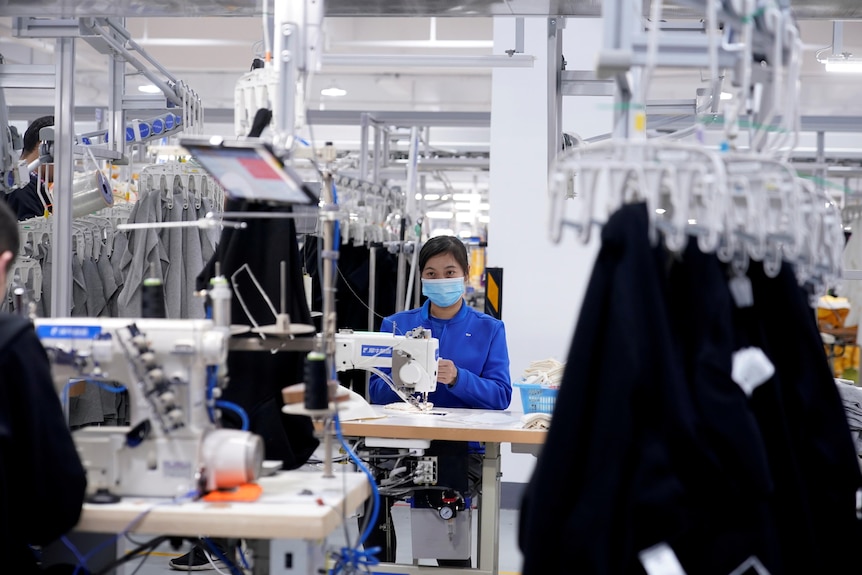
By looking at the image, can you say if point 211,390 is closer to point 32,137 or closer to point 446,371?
point 446,371

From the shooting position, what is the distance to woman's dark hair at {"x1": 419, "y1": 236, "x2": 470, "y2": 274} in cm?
405

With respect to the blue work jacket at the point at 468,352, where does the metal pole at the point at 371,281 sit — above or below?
above

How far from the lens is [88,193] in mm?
4449

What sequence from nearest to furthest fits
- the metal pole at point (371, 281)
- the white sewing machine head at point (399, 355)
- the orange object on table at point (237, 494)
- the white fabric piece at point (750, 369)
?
the white fabric piece at point (750, 369) < the orange object on table at point (237, 494) < the white sewing machine head at point (399, 355) < the metal pole at point (371, 281)

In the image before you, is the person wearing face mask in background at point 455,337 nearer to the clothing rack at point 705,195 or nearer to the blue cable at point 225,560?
the blue cable at point 225,560

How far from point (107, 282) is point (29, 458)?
2.78 metres

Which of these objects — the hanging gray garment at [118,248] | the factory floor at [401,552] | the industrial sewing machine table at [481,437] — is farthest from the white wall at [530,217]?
the industrial sewing machine table at [481,437]

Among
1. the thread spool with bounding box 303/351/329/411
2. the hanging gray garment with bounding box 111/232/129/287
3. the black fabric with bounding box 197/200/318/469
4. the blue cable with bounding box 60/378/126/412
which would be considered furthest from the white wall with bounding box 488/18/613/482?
the thread spool with bounding box 303/351/329/411

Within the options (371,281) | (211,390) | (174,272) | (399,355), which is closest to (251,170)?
(211,390)

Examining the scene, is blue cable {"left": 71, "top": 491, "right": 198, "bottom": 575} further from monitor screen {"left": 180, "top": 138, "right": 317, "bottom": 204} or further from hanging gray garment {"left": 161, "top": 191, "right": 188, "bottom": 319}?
hanging gray garment {"left": 161, "top": 191, "right": 188, "bottom": 319}

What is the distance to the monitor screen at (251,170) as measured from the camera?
2.27 meters

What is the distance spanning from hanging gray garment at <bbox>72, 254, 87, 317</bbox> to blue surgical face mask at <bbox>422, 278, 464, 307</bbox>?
5.31ft

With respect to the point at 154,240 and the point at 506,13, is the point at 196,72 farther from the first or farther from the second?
the point at 506,13

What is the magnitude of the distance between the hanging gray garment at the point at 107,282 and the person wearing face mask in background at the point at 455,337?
4.35 ft
